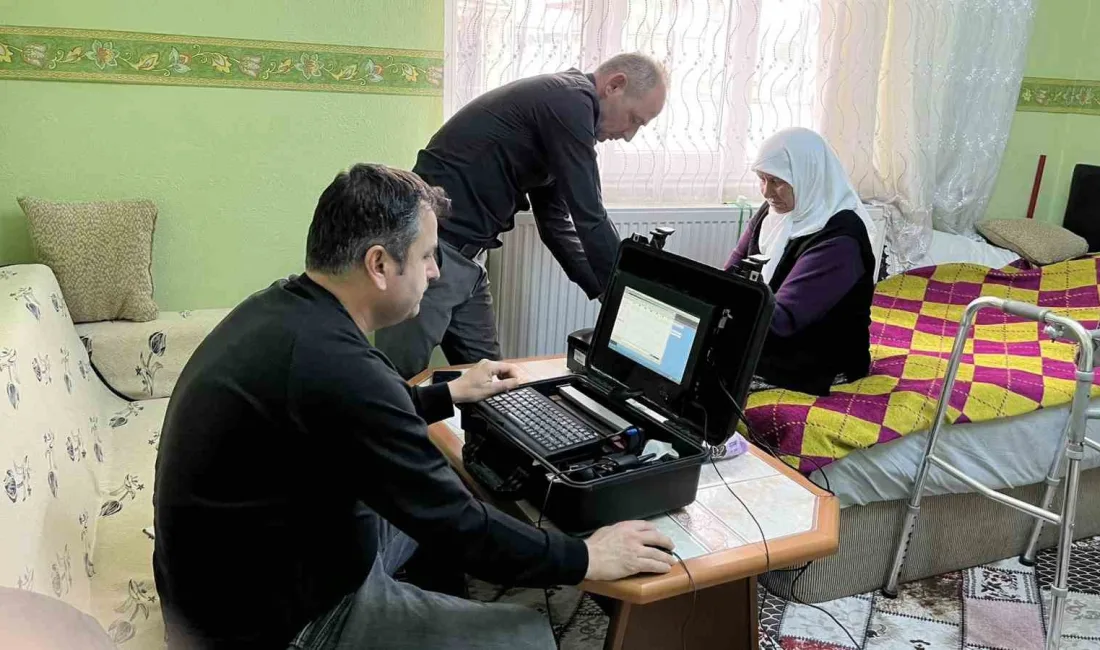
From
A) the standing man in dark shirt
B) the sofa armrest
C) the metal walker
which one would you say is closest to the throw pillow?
the sofa armrest

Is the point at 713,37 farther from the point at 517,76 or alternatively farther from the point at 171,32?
the point at 171,32

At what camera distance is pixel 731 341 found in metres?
1.58

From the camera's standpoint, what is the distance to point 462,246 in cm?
249

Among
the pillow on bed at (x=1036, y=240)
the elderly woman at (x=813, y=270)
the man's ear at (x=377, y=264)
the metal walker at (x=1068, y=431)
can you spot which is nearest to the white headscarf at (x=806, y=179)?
the elderly woman at (x=813, y=270)

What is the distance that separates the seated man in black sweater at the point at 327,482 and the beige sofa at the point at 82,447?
201 millimetres

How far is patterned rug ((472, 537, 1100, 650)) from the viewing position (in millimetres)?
2098

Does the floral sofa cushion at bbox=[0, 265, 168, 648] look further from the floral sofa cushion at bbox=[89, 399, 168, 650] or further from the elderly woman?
the elderly woman

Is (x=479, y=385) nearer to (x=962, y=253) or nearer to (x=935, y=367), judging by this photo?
(x=935, y=367)

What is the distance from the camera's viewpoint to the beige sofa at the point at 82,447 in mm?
1399

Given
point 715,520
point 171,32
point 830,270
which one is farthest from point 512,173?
point 715,520

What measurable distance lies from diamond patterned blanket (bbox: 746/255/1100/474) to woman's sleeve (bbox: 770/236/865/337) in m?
0.21

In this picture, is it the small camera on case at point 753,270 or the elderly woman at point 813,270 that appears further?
the elderly woman at point 813,270

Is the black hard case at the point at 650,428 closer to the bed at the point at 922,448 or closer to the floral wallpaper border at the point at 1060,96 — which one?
the bed at the point at 922,448

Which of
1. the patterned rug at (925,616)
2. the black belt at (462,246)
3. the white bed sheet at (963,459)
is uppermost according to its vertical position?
the black belt at (462,246)
